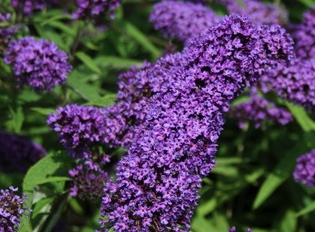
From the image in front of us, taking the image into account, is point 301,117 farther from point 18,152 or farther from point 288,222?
point 18,152

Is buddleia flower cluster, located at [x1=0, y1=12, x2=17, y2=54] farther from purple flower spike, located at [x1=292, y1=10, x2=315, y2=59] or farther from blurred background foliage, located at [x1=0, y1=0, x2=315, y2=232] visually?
purple flower spike, located at [x1=292, y1=10, x2=315, y2=59]

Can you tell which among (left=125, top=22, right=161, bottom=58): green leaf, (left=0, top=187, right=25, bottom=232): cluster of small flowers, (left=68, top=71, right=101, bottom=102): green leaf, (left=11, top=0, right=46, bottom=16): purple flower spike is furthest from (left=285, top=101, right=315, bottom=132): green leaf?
(left=0, top=187, right=25, bottom=232): cluster of small flowers

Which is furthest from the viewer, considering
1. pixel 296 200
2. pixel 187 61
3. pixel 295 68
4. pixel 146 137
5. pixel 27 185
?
pixel 296 200

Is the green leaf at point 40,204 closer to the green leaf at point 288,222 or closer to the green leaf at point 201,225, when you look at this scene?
the green leaf at point 201,225

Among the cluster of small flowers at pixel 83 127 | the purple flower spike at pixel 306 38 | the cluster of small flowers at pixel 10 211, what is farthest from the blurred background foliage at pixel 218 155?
the cluster of small flowers at pixel 10 211

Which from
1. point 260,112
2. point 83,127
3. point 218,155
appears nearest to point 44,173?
point 83,127
